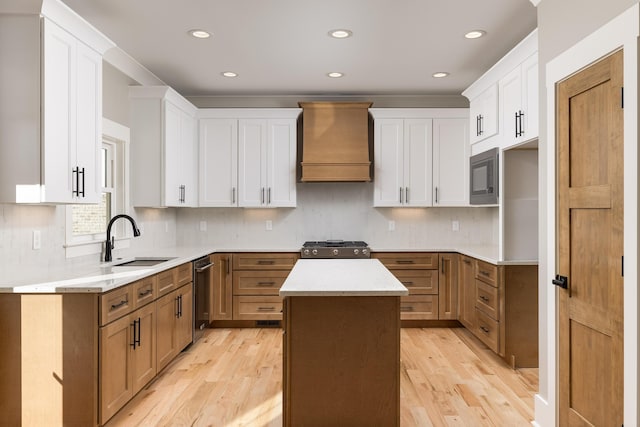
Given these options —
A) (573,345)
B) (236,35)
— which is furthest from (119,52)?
(573,345)

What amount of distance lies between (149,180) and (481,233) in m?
3.74

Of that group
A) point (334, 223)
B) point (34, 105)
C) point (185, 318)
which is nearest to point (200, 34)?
point (34, 105)

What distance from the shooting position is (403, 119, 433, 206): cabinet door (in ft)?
16.9

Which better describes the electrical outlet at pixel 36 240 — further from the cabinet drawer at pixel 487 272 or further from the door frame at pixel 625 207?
the cabinet drawer at pixel 487 272

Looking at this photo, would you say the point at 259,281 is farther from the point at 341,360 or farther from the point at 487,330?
the point at 341,360

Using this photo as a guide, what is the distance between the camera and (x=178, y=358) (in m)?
3.96

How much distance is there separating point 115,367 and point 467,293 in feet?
10.8

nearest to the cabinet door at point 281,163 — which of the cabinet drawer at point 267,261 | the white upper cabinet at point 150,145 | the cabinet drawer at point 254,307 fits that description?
the cabinet drawer at point 267,261

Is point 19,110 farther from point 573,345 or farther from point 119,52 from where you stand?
point 573,345

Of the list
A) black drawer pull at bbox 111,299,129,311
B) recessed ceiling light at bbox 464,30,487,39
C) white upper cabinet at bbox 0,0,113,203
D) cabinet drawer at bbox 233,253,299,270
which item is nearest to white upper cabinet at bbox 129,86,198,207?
cabinet drawer at bbox 233,253,299,270

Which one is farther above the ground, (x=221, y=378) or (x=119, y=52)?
(x=119, y=52)

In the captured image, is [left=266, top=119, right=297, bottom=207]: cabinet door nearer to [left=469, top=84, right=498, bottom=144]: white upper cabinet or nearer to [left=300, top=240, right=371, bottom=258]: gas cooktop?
[left=300, top=240, right=371, bottom=258]: gas cooktop

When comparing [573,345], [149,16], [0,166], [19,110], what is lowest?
[573,345]

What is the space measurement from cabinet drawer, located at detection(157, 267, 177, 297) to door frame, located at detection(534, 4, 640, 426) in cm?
258
